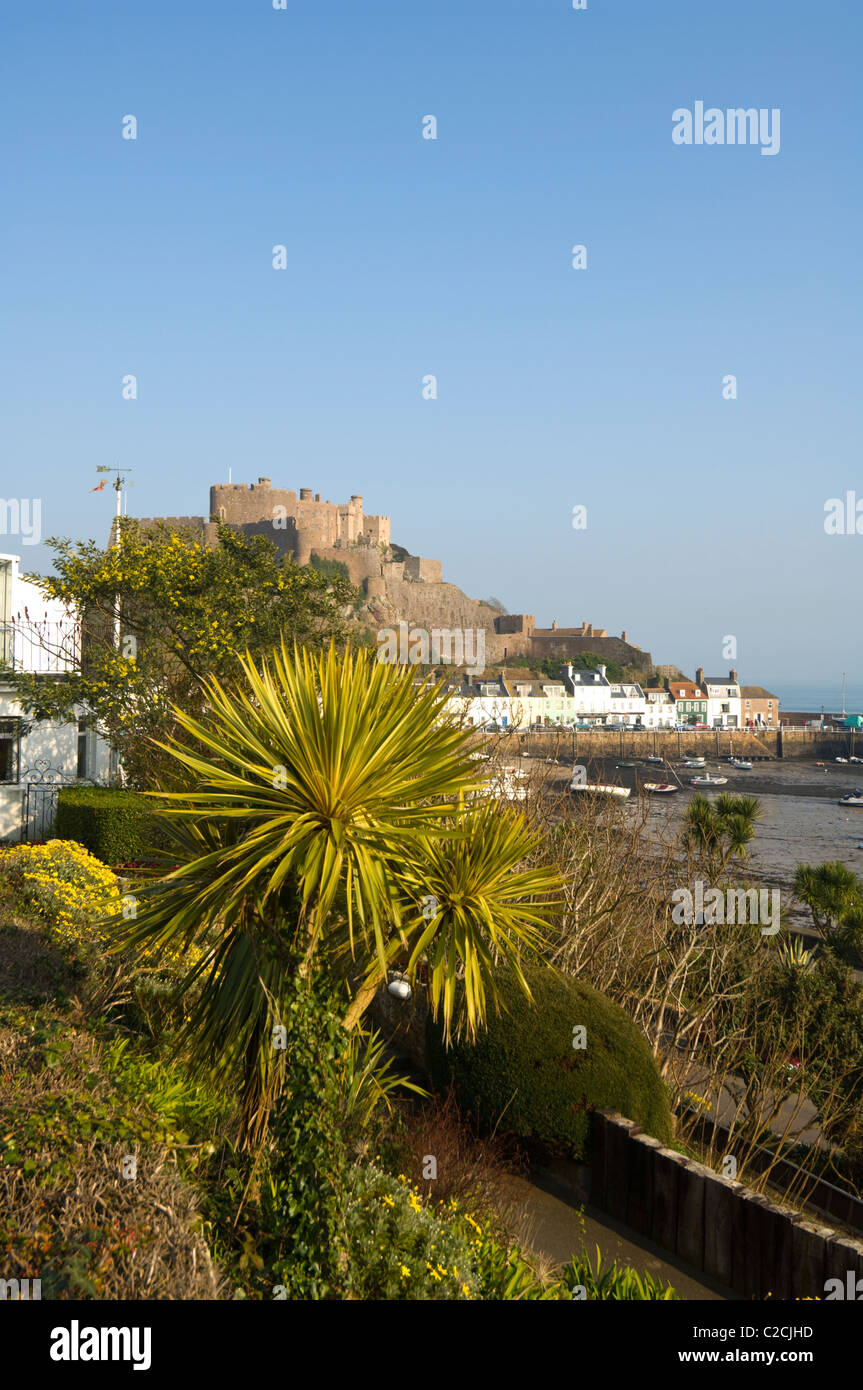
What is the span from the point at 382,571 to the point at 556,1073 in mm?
135685

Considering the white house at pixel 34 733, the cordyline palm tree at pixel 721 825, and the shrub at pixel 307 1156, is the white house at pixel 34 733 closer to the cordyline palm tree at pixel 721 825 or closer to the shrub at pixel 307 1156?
the cordyline palm tree at pixel 721 825

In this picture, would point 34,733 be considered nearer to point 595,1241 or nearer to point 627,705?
point 595,1241

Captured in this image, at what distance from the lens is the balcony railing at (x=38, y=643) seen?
2117cm

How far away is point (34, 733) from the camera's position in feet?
67.6

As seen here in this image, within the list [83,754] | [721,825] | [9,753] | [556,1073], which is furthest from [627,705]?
[556,1073]

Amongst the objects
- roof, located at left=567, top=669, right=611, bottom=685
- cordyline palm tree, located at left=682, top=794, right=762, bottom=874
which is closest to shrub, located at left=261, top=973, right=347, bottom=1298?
cordyline palm tree, located at left=682, top=794, right=762, bottom=874

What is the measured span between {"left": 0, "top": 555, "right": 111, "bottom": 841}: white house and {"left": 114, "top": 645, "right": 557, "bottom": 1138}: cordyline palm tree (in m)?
13.5

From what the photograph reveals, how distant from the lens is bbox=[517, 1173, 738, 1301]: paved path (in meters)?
7.66

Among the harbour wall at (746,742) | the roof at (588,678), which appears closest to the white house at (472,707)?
the harbour wall at (746,742)

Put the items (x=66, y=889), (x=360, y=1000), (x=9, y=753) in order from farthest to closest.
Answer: (x=9, y=753)
(x=66, y=889)
(x=360, y=1000)

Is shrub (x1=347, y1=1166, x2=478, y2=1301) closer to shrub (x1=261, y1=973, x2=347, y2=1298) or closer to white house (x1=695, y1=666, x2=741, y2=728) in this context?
shrub (x1=261, y1=973, x2=347, y2=1298)

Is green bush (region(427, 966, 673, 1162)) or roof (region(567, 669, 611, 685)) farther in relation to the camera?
roof (region(567, 669, 611, 685))

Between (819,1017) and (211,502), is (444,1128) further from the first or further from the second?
(211,502)

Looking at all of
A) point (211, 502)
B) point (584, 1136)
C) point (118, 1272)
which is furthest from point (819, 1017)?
point (211, 502)
